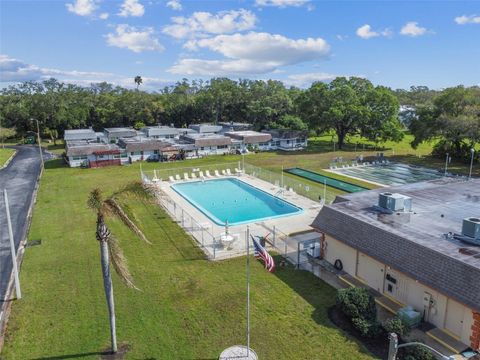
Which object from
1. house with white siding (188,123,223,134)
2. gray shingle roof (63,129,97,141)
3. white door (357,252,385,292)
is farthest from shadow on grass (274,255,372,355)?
house with white siding (188,123,223,134)

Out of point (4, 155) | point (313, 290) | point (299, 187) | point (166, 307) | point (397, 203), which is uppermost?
Answer: point (397, 203)

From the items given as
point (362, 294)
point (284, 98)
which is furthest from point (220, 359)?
point (284, 98)

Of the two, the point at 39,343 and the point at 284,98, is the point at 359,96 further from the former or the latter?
the point at 39,343

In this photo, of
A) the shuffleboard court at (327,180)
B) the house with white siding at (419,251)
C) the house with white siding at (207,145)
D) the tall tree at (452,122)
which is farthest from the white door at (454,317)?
the house with white siding at (207,145)

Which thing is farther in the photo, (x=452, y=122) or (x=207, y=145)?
(x=207, y=145)

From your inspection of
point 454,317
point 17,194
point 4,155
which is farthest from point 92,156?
point 454,317

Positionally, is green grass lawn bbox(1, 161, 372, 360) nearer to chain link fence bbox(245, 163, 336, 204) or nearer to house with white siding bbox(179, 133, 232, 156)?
chain link fence bbox(245, 163, 336, 204)

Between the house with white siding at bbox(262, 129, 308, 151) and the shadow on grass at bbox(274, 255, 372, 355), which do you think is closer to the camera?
the shadow on grass at bbox(274, 255, 372, 355)

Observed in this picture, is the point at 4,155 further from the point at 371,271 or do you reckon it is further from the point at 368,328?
the point at 368,328
